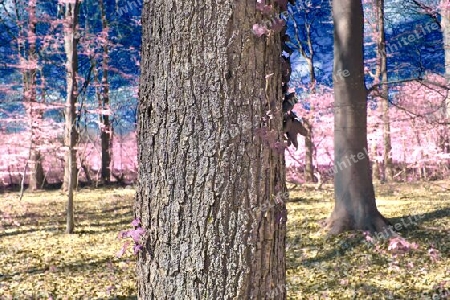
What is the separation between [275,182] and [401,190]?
43.5ft

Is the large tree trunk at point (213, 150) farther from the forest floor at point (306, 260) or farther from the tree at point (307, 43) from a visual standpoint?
the tree at point (307, 43)

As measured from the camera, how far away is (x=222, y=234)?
60.4 inches

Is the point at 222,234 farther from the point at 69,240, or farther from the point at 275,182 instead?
the point at 69,240

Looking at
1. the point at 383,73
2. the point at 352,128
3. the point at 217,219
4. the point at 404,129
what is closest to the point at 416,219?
the point at 352,128

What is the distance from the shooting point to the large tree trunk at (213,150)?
5.03 ft

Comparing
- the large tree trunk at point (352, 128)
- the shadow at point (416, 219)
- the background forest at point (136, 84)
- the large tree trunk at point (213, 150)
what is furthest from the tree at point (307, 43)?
the large tree trunk at point (213, 150)

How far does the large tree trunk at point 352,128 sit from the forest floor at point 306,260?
36cm

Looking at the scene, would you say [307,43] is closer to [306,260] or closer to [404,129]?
Answer: [404,129]

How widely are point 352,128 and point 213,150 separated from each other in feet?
18.1

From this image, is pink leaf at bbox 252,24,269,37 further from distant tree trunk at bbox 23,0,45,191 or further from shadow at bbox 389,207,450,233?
distant tree trunk at bbox 23,0,45,191

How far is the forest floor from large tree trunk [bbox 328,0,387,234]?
0.36 metres

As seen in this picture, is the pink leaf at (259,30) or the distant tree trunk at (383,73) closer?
the pink leaf at (259,30)

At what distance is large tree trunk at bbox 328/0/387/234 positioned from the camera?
658 centimetres

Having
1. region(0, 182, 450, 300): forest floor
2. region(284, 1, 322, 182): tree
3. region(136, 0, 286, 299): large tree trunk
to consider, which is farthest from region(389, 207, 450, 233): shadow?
region(284, 1, 322, 182): tree
